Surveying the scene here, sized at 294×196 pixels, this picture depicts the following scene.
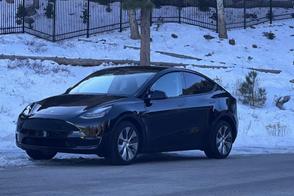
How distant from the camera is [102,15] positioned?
3303cm

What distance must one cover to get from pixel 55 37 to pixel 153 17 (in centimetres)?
689

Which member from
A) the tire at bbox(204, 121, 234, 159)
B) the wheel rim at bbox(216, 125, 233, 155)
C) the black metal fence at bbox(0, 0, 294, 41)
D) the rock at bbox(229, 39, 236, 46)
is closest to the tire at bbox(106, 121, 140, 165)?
the tire at bbox(204, 121, 234, 159)

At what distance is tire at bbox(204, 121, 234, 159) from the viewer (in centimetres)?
1269

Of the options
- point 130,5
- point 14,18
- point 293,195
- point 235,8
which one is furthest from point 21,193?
point 235,8

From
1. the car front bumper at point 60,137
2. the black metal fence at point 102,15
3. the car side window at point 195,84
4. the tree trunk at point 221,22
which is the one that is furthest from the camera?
the tree trunk at point 221,22

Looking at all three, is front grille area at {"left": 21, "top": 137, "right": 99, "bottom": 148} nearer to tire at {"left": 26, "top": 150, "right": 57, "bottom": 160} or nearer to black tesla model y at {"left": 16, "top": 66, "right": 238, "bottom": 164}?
black tesla model y at {"left": 16, "top": 66, "right": 238, "bottom": 164}

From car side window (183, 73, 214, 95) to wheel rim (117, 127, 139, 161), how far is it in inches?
65.5

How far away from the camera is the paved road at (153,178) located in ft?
29.3

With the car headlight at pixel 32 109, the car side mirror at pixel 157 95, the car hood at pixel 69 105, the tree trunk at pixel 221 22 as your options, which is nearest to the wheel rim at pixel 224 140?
the car side mirror at pixel 157 95

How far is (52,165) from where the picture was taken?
36.7 feet

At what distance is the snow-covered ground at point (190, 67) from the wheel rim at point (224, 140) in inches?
49.4

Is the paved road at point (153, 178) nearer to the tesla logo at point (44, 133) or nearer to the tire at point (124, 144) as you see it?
the tire at point (124, 144)

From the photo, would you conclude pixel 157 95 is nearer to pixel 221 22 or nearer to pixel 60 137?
pixel 60 137

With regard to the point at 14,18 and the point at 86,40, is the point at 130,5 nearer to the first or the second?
the point at 86,40
